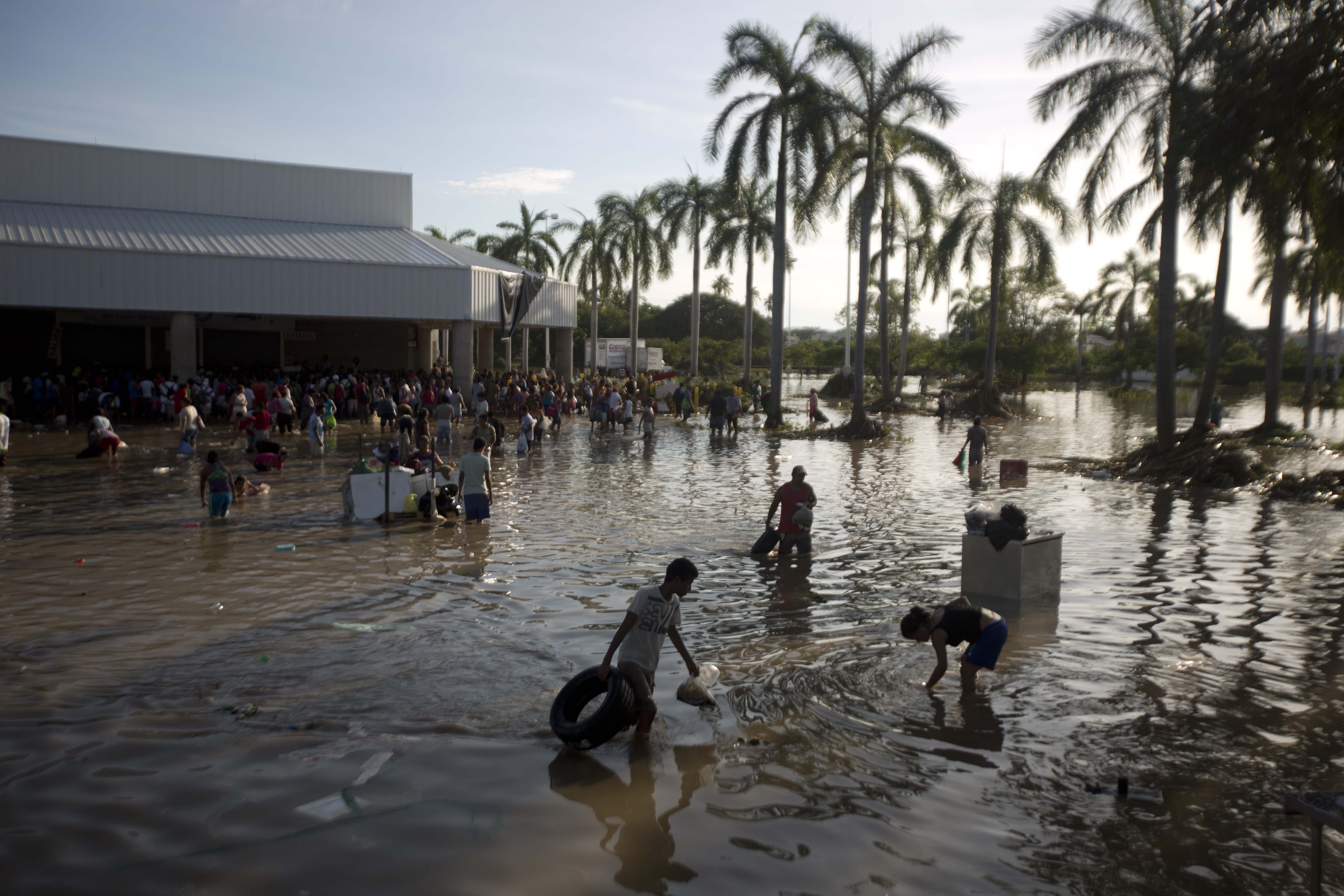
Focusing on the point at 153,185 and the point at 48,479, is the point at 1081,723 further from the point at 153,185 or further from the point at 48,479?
the point at 153,185

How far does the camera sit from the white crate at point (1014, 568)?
31.8 feet

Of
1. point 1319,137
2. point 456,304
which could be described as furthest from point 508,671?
point 456,304

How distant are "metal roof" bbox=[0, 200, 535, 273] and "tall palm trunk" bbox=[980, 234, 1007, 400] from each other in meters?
A: 22.8

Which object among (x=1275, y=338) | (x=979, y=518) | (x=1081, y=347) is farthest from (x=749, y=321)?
(x=1081, y=347)

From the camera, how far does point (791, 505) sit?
1195 cm

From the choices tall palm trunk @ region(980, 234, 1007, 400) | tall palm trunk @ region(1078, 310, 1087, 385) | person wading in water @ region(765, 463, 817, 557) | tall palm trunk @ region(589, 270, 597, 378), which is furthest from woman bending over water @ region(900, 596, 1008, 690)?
tall palm trunk @ region(1078, 310, 1087, 385)

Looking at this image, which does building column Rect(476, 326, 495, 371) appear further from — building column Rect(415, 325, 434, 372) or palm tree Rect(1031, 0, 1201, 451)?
palm tree Rect(1031, 0, 1201, 451)

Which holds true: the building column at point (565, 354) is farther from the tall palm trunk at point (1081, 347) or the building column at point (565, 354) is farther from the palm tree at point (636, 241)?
the tall palm trunk at point (1081, 347)

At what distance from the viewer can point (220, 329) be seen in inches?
1547

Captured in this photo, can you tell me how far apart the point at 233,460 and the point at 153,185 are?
24297mm

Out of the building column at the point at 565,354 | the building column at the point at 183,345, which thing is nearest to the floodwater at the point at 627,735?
the building column at the point at 183,345

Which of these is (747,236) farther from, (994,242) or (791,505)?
(791,505)

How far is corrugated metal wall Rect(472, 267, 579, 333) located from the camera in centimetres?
3653

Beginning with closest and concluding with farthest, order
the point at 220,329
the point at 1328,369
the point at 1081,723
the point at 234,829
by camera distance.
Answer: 1. the point at 234,829
2. the point at 1081,723
3. the point at 220,329
4. the point at 1328,369
